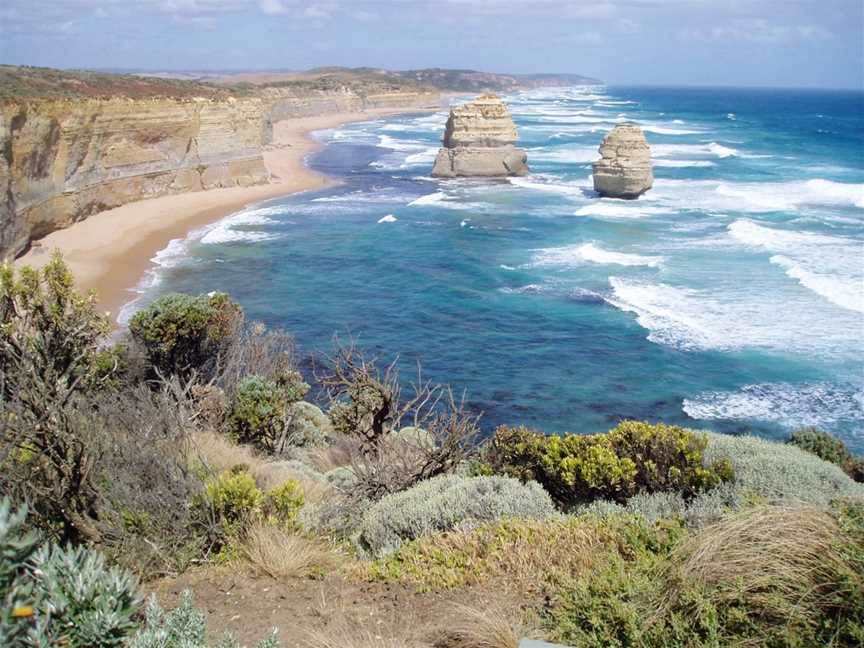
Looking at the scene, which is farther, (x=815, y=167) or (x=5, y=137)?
(x=815, y=167)

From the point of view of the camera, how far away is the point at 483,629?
207 inches

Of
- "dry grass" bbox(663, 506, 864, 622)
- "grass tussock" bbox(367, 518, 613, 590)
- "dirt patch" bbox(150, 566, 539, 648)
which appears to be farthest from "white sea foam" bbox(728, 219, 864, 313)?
"dirt patch" bbox(150, 566, 539, 648)

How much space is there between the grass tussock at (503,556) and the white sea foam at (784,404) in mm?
12879

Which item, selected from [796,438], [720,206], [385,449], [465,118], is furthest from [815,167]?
[385,449]

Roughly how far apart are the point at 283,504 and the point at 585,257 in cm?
2754

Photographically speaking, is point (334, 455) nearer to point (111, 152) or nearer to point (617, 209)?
point (111, 152)

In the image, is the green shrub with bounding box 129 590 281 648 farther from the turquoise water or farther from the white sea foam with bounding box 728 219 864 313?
the white sea foam with bounding box 728 219 864 313

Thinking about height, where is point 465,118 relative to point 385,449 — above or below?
above

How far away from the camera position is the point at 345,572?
22.6 ft

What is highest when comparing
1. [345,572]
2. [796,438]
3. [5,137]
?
[5,137]

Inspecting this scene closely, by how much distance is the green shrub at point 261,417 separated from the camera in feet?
44.5

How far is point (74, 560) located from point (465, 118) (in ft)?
176

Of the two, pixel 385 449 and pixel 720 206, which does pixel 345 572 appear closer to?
pixel 385 449

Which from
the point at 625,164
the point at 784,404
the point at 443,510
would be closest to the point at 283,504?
the point at 443,510
